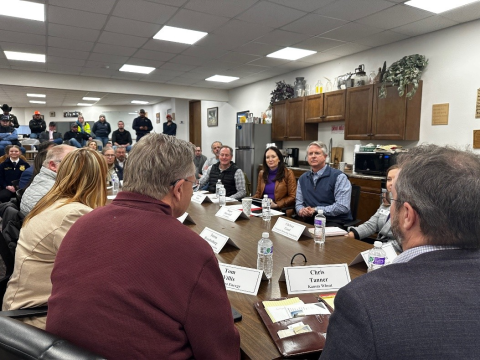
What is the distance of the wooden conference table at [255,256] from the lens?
101 cm

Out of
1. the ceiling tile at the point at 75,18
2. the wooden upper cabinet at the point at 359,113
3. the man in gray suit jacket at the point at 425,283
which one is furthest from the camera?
the wooden upper cabinet at the point at 359,113

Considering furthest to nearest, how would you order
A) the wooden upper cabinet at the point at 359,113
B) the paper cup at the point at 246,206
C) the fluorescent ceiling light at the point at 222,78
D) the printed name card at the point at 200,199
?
the fluorescent ceiling light at the point at 222,78
the wooden upper cabinet at the point at 359,113
the printed name card at the point at 200,199
the paper cup at the point at 246,206

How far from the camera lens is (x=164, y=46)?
516cm

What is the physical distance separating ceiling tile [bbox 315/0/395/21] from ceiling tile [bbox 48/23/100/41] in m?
3.08

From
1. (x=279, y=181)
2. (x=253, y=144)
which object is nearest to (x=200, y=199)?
(x=279, y=181)

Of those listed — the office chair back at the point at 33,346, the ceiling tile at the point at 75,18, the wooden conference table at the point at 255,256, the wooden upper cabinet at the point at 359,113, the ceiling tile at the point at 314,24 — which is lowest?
the wooden conference table at the point at 255,256

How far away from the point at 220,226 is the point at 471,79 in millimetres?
3762

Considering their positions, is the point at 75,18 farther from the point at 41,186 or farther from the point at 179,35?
the point at 41,186

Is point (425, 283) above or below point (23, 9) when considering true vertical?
below

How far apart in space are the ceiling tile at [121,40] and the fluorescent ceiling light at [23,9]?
82cm

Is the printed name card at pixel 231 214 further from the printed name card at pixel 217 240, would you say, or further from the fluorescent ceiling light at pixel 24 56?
the fluorescent ceiling light at pixel 24 56

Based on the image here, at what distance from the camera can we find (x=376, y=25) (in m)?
4.16

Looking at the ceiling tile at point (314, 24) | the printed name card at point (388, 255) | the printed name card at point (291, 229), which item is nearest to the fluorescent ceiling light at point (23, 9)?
the ceiling tile at point (314, 24)

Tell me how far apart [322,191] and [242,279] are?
1954 mm
